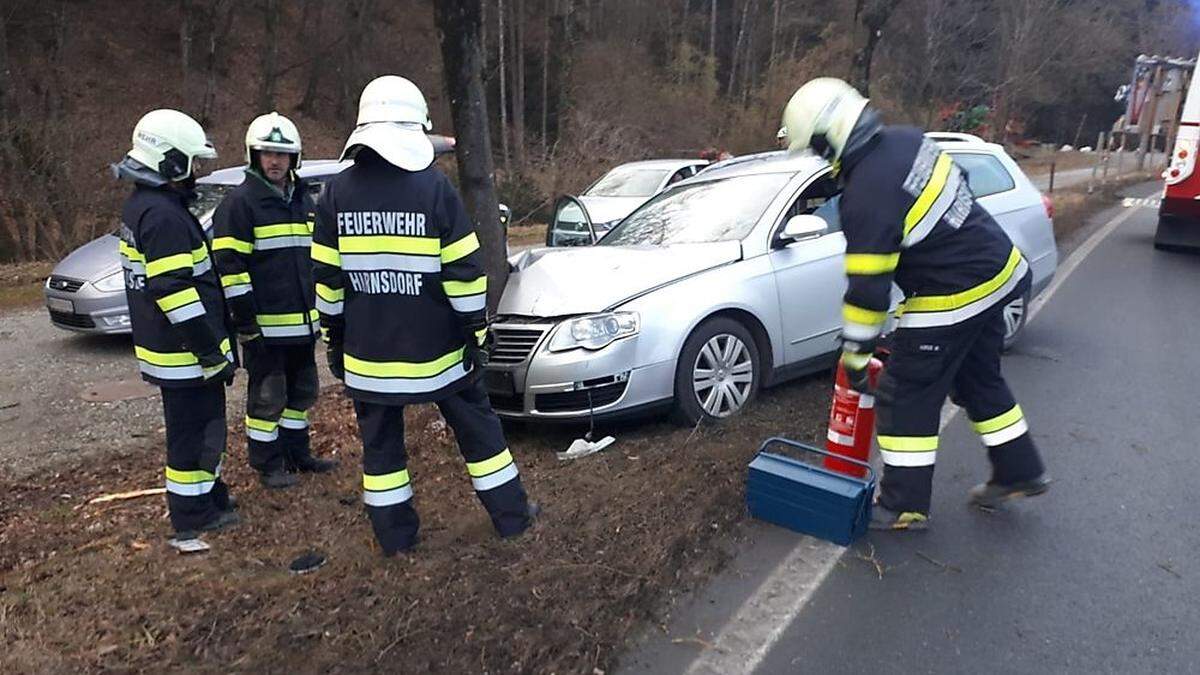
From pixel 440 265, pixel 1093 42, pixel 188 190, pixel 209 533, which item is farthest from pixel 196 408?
pixel 1093 42

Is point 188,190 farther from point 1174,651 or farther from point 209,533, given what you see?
point 1174,651

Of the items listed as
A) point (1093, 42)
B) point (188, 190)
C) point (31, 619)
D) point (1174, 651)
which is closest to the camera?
point (1174, 651)

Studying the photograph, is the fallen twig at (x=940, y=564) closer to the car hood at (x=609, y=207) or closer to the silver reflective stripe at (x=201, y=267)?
the silver reflective stripe at (x=201, y=267)

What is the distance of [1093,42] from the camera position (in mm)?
36500

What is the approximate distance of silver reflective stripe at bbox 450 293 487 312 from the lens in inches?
138

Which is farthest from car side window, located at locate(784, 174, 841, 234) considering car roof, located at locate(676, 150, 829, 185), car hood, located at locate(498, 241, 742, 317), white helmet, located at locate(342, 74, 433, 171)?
white helmet, located at locate(342, 74, 433, 171)

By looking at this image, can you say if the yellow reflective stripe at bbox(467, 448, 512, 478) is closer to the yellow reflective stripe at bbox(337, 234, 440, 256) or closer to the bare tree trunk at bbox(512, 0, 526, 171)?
the yellow reflective stripe at bbox(337, 234, 440, 256)

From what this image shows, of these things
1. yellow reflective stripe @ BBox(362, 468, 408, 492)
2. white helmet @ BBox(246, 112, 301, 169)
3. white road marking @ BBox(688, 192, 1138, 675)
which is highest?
white helmet @ BBox(246, 112, 301, 169)

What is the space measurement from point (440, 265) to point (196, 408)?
1404 mm

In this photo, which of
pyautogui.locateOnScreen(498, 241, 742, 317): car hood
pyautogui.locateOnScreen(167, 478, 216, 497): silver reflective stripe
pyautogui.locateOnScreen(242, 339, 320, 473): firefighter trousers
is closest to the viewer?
pyautogui.locateOnScreen(167, 478, 216, 497): silver reflective stripe

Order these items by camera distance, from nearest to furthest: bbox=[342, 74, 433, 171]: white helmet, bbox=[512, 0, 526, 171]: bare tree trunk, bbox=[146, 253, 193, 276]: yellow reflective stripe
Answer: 1. bbox=[342, 74, 433, 171]: white helmet
2. bbox=[146, 253, 193, 276]: yellow reflective stripe
3. bbox=[512, 0, 526, 171]: bare tree trunk

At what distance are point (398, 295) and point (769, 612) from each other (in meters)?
1.85

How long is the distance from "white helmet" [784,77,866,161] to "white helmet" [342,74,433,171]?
4.90ft

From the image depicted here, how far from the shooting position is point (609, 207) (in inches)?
462
